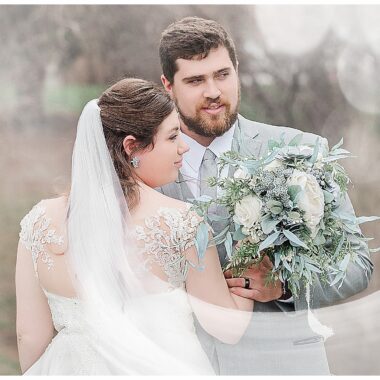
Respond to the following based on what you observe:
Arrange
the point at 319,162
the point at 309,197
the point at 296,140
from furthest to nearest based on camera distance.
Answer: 1. the point at 296,140
2. the point at 319,162
3. the point at 309,197

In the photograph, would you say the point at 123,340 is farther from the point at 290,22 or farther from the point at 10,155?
the point at 290,22

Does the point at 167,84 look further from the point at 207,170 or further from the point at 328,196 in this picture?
the point at 328,196

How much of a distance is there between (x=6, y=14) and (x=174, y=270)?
1.29 meters

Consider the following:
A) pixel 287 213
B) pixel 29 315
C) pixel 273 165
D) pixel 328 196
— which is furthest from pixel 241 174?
pixel 29 315

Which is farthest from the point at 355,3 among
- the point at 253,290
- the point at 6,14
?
the point at 6,14

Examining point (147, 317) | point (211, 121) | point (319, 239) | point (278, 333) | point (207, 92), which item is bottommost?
point (278, 333)

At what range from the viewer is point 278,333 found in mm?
2789

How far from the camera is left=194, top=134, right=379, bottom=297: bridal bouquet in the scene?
94.9 inches

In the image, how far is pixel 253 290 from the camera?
270cm

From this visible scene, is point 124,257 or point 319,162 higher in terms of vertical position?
point 319,162

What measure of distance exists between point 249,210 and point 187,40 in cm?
78

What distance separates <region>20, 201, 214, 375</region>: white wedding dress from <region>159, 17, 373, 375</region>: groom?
11cm

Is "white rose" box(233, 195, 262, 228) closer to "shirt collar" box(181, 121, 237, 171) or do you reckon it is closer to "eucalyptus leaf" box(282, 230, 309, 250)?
"eucalyptus leaf" box(282, 230, 309, 250)

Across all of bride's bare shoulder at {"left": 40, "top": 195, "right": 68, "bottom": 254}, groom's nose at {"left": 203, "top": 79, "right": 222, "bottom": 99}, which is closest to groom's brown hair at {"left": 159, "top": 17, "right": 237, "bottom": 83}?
groom's nose at {"left": 203, "top": 79, "right": 222, "bottom": 99}
